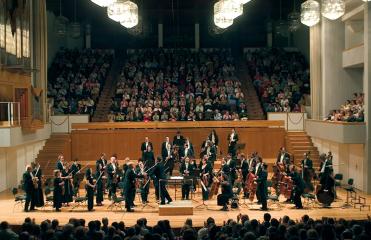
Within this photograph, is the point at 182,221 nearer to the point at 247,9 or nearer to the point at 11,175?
the point at 11,175

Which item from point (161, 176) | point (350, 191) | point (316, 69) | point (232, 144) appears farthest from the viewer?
point (316, 69)

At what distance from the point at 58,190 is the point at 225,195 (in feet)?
18.4

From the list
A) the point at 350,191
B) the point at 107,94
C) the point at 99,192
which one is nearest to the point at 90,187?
the point at 99,192

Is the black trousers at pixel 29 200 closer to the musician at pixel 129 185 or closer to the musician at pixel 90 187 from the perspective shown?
the musician at pixel 90 187

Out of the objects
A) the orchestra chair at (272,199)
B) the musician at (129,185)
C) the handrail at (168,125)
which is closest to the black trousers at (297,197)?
the orchestra chair at (272,199)

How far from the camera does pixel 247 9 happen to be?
116 ft

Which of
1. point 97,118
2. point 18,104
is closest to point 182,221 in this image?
point 18,104

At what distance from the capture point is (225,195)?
2005 centimetres

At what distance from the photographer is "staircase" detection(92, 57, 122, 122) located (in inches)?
1294

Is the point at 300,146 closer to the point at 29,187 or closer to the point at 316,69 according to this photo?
the point at 316,69

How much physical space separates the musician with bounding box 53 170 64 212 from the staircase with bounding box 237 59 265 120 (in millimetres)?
14450

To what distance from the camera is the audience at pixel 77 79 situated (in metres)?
31.9

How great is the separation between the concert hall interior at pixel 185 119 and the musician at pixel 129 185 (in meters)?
0.07

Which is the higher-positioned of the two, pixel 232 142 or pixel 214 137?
pixel 214 137
